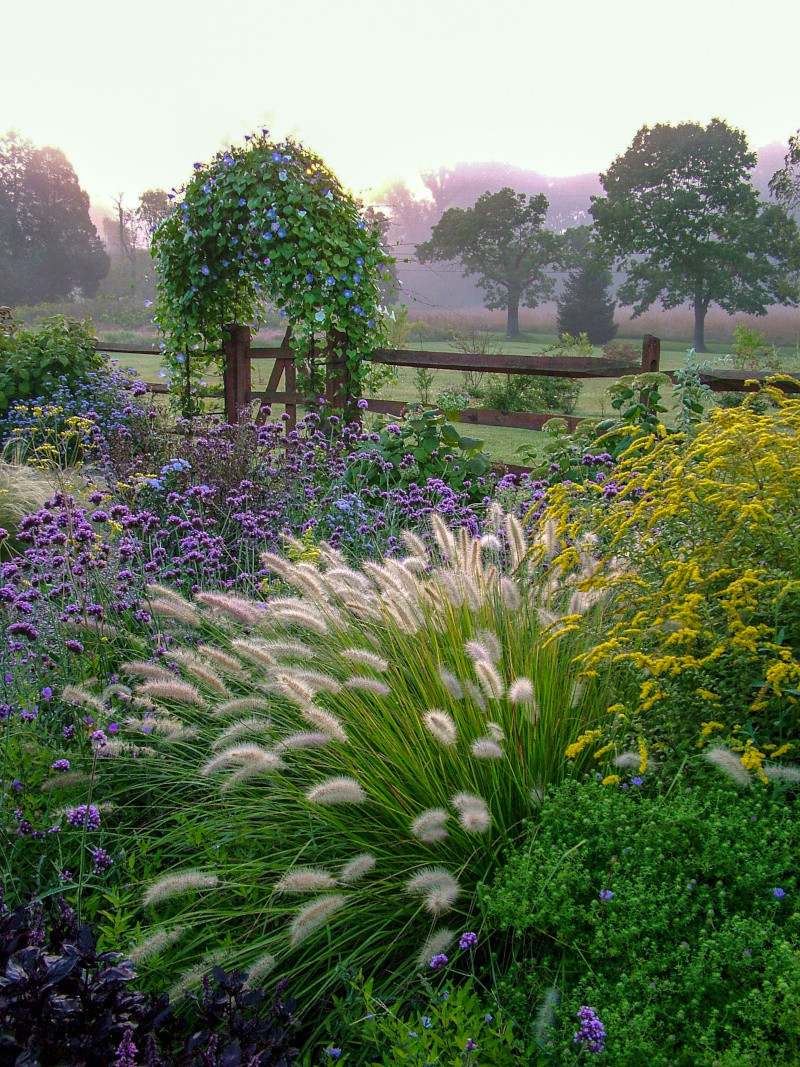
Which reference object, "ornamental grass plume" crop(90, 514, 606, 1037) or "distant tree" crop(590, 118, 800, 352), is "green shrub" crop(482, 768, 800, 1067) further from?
"distant tree" crop(590, 118, 800, 352)

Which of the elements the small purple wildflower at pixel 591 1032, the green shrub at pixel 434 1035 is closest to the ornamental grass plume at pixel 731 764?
the small purple wildflower at pixel 591 1032

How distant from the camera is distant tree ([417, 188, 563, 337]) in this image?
33.7 metres

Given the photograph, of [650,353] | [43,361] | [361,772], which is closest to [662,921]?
[361,772]

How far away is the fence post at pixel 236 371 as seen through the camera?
8.37 meters

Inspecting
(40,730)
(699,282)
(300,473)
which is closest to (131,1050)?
(40,730)

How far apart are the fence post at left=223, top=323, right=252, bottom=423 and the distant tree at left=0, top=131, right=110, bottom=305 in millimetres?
36207

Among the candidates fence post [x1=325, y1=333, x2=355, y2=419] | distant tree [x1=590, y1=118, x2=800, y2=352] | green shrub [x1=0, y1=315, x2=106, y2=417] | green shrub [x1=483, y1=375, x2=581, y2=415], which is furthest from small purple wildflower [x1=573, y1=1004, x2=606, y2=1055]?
distant tree [x1=590, y1=118, x2=800, y2=352]

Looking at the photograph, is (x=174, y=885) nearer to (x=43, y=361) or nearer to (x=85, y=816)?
(x=85, y=816)

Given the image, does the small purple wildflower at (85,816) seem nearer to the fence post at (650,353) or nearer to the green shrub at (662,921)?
the green shrub at (662,921)

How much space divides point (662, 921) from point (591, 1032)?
0.90 ft

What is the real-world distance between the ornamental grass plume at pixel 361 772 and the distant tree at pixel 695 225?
97.3 ft

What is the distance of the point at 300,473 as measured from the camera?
502 cm

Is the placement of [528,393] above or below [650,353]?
below

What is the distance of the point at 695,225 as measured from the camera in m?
31.3
